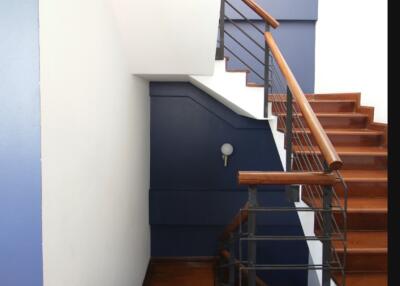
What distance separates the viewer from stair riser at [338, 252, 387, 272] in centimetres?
219

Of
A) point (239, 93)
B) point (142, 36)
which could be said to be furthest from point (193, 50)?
point (239, 93)

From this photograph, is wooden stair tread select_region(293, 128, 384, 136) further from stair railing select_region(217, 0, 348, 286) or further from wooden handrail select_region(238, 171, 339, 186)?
wooden handrail select_region(238, 171, 339, 186)

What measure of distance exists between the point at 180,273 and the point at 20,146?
3551mm

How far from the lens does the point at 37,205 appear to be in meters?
1.24

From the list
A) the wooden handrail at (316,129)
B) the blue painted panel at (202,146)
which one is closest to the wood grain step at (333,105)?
the blue painted panel at (202,146)

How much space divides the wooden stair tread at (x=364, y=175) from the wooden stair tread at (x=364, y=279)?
2.47 feet

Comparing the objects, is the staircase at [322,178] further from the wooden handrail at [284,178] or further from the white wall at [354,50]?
the white wall at [354,50]

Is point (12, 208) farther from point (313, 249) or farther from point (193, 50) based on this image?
point (193, 50)

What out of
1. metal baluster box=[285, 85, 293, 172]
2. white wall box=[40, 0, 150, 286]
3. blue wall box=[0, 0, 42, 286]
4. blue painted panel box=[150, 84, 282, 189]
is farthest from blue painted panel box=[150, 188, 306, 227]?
blue wall box=[0, 0, 42, 286]

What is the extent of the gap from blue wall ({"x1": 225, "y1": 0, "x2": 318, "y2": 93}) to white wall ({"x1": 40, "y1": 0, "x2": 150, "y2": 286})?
2.04 metres

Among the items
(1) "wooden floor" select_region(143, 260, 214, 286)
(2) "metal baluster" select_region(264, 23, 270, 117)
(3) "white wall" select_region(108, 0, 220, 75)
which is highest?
(3) "white wall" select_region(108, 0, 220, 75)

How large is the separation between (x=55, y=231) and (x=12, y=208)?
0.21m

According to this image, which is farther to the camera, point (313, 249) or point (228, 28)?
point (228, 28)

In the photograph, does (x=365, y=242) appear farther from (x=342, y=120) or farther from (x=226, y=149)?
(x=226, y=149)
